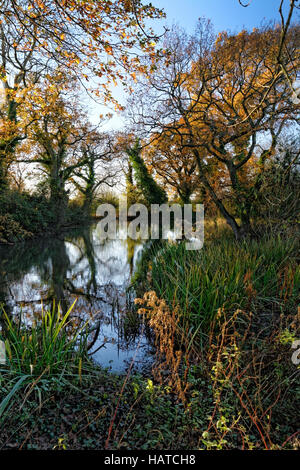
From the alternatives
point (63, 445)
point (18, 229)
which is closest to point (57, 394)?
point (63, 445)

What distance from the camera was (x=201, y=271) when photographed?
14.4 ft

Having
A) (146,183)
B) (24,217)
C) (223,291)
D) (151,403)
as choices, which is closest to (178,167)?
(146,183)

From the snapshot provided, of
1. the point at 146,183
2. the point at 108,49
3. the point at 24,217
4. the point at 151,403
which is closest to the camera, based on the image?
the point at 151,403

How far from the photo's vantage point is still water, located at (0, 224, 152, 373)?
4086mm

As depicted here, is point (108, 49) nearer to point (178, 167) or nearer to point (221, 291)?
point (221, 291)

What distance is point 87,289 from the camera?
23.6 ft

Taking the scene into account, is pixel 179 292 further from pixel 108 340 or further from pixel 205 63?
pixel 205 63

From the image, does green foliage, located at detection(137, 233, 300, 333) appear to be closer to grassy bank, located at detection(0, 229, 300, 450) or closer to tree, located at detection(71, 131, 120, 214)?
grassy bank, located at detection(0, 229, 300, 450)

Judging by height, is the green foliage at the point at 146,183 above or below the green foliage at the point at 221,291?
above

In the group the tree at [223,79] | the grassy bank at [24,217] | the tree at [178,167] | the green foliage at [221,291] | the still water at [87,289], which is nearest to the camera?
the green foliage at [221,291]

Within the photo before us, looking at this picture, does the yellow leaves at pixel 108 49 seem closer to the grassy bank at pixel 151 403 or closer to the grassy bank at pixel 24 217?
the grassy bank at pixel 151 403

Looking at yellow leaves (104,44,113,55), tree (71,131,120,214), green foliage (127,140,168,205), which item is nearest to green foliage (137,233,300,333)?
yellow leaves (104,44,113,55)

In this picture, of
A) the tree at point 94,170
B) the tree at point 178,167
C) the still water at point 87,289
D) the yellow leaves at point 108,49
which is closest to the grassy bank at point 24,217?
the still water at point 87,289

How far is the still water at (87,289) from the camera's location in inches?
161
